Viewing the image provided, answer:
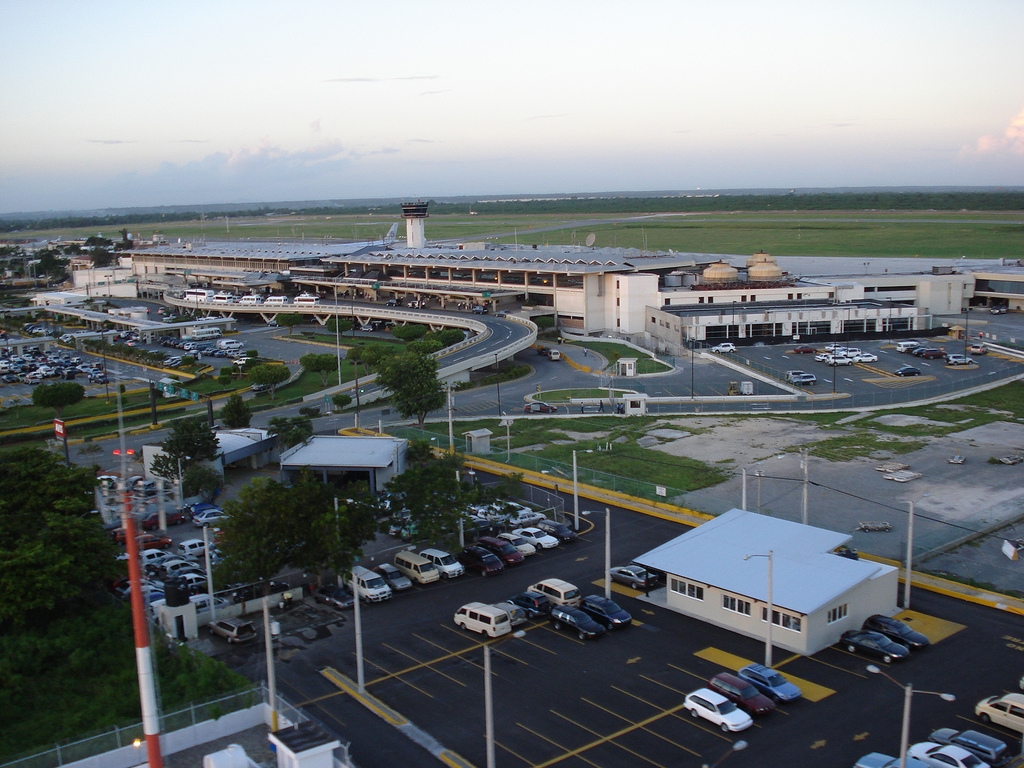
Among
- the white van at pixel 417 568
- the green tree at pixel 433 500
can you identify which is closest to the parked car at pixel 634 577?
the green tree at pixel 433 500

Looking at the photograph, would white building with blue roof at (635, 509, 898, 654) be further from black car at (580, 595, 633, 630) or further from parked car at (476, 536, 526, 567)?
parked car at (476, 536, 526, 567)

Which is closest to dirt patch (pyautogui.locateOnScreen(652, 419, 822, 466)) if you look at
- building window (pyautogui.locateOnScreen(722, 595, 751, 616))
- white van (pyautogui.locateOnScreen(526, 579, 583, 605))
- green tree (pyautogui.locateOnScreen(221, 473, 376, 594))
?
building window (pyautogui.locateOnScreen(722, 595, 751, 616))

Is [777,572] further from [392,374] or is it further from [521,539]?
[392,374]

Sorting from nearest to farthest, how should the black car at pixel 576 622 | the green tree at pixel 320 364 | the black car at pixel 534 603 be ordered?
the black car at pixel 576 622 < the black car at pixel 534 603 < the green tree at pixel 320 364

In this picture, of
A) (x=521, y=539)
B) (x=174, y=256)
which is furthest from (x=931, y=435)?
(x=174, y=256)

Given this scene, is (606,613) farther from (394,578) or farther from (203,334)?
(203,334)

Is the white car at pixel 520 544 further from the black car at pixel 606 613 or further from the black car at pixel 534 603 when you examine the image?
the black car at pixel 606 613
